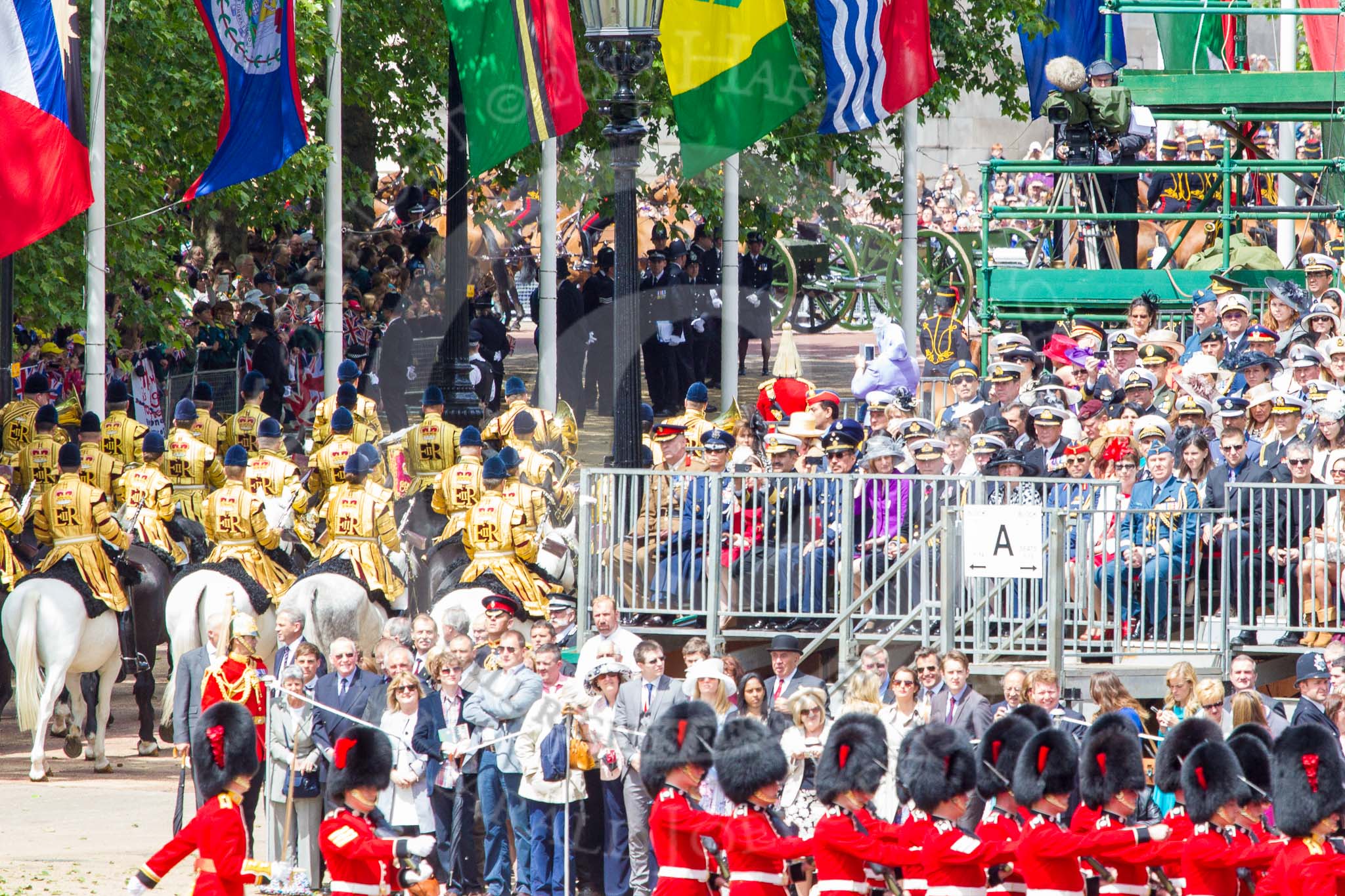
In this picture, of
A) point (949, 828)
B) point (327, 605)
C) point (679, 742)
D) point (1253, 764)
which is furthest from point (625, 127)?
point (1253, 764)

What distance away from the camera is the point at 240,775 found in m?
11.1

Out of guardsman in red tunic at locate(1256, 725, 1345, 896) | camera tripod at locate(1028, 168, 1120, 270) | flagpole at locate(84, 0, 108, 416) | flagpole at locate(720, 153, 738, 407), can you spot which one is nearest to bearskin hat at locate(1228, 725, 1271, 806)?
guardsman in red tunic at locate(1256, 725, 1345, 896)

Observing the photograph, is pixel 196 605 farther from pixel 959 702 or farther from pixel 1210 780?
pixel 1210 780

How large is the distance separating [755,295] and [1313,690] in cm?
1634

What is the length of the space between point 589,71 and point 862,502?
501 inches

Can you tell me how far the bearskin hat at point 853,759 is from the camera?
11234mm

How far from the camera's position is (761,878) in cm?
1142

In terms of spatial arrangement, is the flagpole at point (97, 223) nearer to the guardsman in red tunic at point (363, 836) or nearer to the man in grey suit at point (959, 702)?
the man in grey suit at point (959, 702)

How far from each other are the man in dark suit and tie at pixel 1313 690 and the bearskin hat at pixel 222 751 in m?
4.98

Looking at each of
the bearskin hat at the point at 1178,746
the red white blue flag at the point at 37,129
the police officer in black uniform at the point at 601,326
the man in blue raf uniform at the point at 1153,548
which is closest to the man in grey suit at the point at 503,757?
the man in blue raf uniform at the point at 1153,548

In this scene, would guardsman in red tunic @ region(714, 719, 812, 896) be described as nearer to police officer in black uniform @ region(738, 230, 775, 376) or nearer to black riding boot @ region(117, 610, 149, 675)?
black riding boot @ region(117, 610, 149, 675)

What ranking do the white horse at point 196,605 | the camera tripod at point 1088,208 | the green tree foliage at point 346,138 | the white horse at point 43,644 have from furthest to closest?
1. the green tree foliage at point 346,138
2. the camera tripod at point 1088,208
3. the white horse at point 196,605
4. the white horse at point 43,644

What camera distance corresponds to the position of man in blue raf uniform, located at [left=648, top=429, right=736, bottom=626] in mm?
14477

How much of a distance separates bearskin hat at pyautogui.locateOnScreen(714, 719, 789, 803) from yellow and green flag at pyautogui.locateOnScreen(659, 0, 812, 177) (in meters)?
8.15
